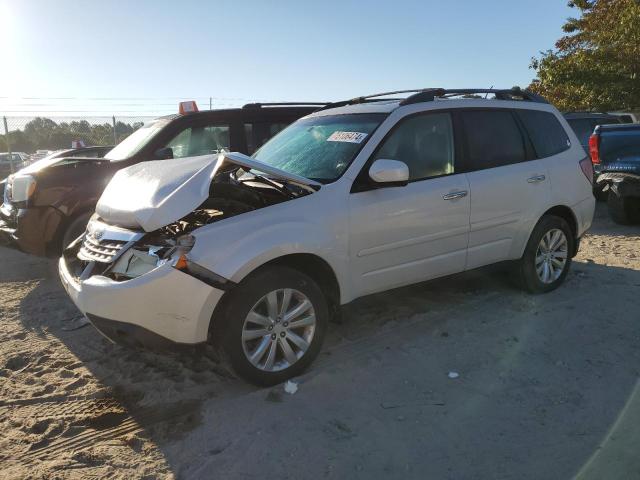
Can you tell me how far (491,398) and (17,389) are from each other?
119 inches

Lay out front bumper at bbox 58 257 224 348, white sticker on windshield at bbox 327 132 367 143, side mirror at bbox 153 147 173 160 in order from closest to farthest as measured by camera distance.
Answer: front bumper at bbox 58 257 224 348, white sticker on windshield at bbox 327 132 367 143, side mirror at bbox 153 147 173 160

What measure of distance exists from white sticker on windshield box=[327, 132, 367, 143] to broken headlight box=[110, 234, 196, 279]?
1509 mm

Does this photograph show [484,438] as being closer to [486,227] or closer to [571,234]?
[486,227]

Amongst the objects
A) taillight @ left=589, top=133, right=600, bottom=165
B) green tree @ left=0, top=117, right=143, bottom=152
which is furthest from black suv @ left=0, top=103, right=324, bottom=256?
green tree @ left=0, top=117, right=143, bottom=152

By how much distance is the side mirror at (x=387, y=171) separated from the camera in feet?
12.0

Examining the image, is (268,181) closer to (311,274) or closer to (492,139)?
(311,274)

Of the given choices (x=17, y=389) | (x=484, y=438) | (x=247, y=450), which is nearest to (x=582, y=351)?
(x=484, y=438)

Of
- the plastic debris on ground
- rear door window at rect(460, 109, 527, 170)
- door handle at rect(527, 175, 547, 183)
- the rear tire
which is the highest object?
rear door window at rect(460, 109, 527, 170)

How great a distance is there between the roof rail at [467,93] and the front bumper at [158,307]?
2238 millimetres

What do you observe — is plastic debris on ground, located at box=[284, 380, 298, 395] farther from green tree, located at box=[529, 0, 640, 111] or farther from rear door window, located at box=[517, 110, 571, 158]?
green tree, located at box=[529, 0, 640, 111]

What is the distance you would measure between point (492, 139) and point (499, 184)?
42 cm

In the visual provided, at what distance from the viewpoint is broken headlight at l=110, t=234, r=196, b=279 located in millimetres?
3127

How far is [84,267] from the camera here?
3.72m

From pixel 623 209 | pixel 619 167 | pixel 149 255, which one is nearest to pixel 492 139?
pixel 149 255
